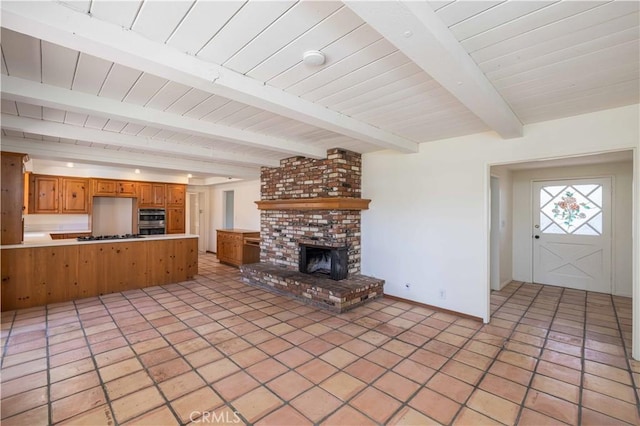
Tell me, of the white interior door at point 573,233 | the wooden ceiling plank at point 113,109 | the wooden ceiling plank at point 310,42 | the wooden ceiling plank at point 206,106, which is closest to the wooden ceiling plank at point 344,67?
the wooden ceiling plank at point 310,42

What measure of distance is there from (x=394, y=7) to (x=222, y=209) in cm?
859

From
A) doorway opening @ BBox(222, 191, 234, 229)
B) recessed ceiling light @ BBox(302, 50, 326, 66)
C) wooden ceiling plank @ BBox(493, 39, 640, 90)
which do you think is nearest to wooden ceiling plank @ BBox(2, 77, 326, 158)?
recessed ceiling light @ BBox(302, 50, 326, 66)

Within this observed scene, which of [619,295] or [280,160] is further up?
[280,160]

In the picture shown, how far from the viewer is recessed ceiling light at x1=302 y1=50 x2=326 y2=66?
1880 mm

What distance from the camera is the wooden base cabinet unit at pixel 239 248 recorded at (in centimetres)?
691

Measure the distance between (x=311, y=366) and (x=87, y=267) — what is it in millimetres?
4278

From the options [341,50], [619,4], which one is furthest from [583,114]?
[341,50]

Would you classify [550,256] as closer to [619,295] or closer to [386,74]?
[619,295]

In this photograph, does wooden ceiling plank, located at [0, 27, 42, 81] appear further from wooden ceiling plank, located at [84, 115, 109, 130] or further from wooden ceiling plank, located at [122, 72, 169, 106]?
wooden ceiling plank, located at [84, 115, 109, 130]

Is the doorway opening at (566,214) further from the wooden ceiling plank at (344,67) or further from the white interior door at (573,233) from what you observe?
the wooden ceiling plank at (344,67)

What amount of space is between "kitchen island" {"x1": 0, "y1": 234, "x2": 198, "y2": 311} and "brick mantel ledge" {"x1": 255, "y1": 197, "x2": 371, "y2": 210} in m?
2.25

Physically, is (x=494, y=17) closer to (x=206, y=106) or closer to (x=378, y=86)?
(x=378, y=86)

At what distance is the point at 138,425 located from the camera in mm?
1851

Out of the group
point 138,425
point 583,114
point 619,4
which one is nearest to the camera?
point 619,4
